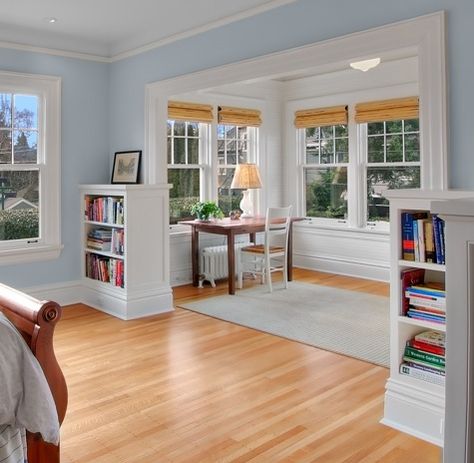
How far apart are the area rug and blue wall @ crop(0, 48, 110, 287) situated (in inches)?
52.9

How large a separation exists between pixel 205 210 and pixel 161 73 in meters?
1.92

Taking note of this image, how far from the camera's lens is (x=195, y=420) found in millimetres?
2824

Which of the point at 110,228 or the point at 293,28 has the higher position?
the point at 293,28

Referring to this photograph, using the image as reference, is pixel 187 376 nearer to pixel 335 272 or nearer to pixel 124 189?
pixel 124 189

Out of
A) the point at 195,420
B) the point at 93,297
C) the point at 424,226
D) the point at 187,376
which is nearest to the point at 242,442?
the point at 195,420

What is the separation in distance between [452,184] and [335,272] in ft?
14.2

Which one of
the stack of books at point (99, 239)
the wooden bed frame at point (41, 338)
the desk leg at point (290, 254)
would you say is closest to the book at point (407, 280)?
the wooden bed frame at point (41, 338)

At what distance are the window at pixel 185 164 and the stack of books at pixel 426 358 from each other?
13.7ft

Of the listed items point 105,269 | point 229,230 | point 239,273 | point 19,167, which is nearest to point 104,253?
point 105,269

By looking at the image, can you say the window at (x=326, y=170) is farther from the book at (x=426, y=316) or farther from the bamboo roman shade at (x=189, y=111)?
the book at (x=426, y=316)

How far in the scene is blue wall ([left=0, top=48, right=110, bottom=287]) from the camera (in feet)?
16.9

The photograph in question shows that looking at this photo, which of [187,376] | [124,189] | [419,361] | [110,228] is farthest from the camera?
[110,228]

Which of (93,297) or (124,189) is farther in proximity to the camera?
(93,297)

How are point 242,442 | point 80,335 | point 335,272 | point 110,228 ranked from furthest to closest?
1. point 335,272
2. point 110,228
3. point 80,335
4. point 242,442
